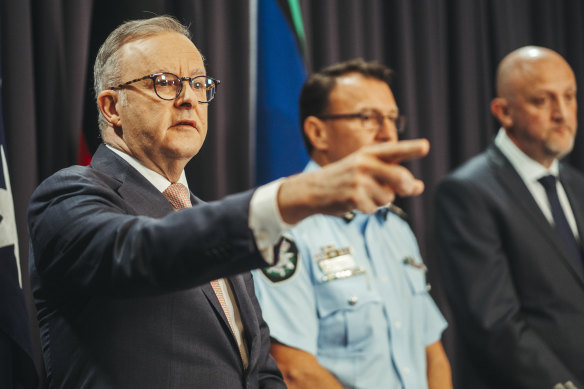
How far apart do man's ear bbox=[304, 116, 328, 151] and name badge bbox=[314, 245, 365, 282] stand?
0.45m

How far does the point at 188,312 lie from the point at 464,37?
2607 millimetres

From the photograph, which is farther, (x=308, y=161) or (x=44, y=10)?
(x=308, y=161)

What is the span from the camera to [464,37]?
10.7 feet

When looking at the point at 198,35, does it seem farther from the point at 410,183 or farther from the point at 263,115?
the point at 410,183

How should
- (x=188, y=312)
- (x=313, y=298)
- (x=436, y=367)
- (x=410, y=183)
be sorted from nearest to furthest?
(x=410, y=183) → (x=188, y=312) → (x=313, y=298) → (x=436, y=367)

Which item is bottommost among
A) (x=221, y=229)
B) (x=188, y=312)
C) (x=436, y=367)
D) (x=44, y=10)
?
(x=436, y=367)

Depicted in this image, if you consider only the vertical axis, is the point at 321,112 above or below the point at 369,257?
above

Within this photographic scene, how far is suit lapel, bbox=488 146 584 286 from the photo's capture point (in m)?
1.88

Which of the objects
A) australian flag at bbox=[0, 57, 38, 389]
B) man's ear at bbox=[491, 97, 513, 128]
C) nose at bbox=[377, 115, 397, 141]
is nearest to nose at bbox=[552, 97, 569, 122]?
man's ear at bbox=[491, 97, 513, 128]

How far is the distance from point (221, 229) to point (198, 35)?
1.71m

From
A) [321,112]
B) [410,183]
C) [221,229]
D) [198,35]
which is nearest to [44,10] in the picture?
[198,35]

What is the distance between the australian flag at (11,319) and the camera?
4.99ft

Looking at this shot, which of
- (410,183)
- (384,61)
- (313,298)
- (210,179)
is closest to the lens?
(410,183)

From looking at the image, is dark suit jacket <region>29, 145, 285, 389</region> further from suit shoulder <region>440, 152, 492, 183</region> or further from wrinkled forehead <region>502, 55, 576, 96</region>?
wrinkled forehead <region>502, 55, 576, 96</region>
